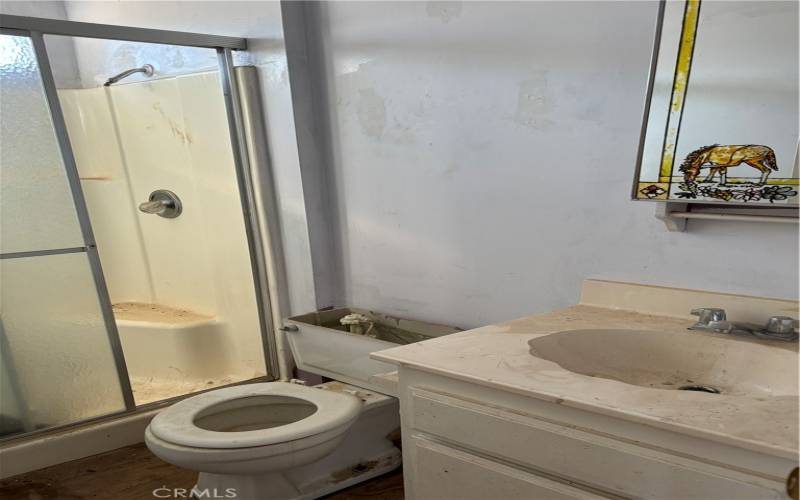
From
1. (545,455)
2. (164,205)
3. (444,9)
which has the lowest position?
(545,455)

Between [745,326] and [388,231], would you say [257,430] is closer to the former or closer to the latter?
[388,231]

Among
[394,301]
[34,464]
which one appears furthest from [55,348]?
[394,301]

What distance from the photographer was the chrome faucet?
3.34ft

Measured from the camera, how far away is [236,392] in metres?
1.60

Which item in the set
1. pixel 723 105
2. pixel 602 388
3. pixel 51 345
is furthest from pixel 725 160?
pixel 51 345

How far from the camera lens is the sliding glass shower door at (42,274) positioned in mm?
1779

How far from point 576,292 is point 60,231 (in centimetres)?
175

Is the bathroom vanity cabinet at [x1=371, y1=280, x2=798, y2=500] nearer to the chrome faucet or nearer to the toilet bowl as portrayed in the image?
the chrome faucet

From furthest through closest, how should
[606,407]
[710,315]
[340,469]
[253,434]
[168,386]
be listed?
1. [168,386]
2. [340,469]
3. [253,434]
4. [710,315]
5. [606,407]

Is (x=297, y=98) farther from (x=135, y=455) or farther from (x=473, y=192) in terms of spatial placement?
(x=135, y=455)

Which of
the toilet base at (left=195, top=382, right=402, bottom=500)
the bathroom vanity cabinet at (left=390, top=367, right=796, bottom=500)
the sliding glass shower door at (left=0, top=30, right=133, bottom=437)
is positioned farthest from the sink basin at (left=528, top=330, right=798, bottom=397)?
the sliding glass shower door at (left=0, top=30, right=133, bottom=437)

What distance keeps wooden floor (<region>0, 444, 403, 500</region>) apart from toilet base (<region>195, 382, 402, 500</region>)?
0.14ft

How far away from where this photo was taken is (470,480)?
0.99m

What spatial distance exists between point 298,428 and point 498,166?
90cm
